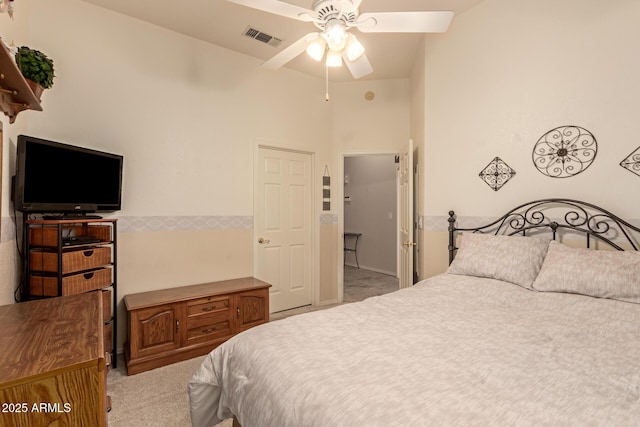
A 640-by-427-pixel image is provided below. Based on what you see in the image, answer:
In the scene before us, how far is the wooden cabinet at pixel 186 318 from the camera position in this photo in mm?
2572

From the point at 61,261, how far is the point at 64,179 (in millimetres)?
606

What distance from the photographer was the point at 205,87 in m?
3.33

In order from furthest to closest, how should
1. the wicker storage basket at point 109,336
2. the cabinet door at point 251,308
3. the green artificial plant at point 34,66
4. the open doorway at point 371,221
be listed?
the open doorway at point 371,221
the cabinet door at point 251,308
the wicker storage basket at point 109,336
the green artificial plant at point 34,66

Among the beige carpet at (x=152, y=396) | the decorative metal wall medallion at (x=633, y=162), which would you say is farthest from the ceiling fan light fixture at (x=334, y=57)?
the beige carpet at (x=152, y=396)

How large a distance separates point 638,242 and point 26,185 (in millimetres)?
3947

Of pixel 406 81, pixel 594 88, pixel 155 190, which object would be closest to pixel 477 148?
pixel 594 88

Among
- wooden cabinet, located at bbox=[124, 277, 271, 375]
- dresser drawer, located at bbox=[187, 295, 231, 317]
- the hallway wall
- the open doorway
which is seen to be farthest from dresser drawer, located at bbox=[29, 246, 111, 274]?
the hallway wall

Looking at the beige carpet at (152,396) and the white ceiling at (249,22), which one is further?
the white ceiling at (249,22)

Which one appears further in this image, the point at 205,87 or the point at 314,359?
the point at 205,87

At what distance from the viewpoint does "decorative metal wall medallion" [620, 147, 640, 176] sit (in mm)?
2117

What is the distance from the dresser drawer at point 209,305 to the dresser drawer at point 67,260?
0.82 metres

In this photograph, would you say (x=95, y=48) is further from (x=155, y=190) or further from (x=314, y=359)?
(x=314, y=359)

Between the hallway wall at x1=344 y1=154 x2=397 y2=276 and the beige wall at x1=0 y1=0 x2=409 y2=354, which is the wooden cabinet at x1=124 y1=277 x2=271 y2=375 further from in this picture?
the hallway wall at x1=344 y1=154 x2=397 y2=276

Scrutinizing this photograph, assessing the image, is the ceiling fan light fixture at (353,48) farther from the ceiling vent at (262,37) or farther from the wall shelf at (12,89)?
the wall shelf at (12,89)
